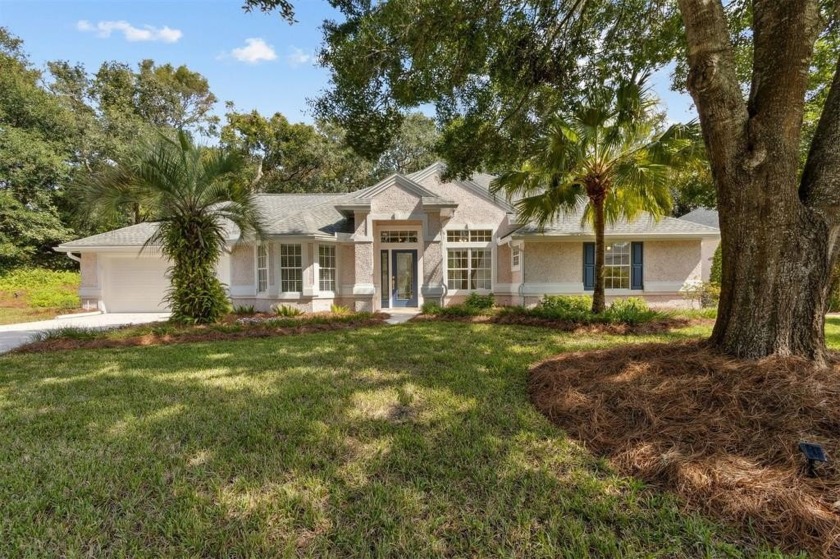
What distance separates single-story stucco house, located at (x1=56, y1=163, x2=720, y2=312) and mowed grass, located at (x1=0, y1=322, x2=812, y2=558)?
27.5 ft

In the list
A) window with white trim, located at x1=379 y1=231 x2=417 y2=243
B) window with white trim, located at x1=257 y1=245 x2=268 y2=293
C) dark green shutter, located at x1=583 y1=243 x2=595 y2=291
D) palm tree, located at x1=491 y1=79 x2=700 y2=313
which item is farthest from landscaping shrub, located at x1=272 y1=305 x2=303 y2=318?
dark green shutter, located at x1=583 y1=243 x2=595 y2=291

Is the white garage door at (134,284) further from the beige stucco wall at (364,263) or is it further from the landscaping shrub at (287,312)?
the beige stucco wall at (364,263)

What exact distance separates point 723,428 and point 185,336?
1038 centimetres

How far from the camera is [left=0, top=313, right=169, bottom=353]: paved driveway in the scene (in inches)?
379

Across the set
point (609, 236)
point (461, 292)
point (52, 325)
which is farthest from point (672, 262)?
point (52, 325)

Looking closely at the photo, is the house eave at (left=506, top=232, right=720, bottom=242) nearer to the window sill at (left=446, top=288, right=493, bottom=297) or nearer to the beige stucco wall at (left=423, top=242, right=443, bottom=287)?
the window sill at (left=446, top=288, right=493, bottom=297)

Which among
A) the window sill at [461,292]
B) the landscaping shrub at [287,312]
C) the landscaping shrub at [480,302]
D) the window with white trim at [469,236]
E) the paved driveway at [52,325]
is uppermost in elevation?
the window with white trim at [469,236]

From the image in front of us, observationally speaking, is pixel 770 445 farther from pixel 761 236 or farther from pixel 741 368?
pixel 761 236

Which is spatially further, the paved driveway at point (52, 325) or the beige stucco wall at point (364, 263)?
the beige stucco wall at point (364, 263)

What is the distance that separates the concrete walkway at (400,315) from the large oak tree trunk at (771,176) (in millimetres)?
8457

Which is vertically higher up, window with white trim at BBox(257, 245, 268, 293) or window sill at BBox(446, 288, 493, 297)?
window with white trim at BBox(257, 245, 268, 293)

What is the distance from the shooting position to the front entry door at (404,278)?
14945mm

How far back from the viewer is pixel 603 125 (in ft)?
29.9

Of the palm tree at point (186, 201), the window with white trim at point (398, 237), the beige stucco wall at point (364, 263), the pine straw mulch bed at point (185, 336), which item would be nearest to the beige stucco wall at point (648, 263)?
the window with white trim at point (398, 237)
